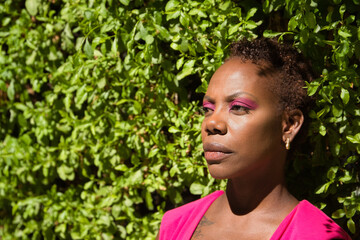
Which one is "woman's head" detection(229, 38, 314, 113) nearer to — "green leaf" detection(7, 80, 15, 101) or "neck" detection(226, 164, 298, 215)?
"neck" detection(226, 164, 298, 215)

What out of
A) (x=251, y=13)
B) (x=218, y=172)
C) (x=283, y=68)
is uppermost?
(x=251, y=13)

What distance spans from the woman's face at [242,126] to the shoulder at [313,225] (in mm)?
250

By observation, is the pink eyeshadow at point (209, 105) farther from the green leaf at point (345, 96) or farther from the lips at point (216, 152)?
the green leaf at point (345, 96)

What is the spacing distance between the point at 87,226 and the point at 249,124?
1.61m

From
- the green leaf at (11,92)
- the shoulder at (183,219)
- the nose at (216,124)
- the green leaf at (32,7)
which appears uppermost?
the green leaf at (32,7)

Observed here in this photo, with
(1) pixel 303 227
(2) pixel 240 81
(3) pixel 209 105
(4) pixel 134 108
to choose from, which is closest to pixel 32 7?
(4) pixel 134 108

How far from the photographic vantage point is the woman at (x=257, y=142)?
6.97ft

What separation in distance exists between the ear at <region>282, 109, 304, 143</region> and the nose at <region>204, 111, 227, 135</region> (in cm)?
25

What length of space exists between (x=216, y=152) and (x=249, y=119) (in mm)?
190

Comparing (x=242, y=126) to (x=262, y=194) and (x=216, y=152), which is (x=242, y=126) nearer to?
(x=216, y=152)

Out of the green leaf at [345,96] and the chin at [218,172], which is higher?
the green leaf at [345,96]

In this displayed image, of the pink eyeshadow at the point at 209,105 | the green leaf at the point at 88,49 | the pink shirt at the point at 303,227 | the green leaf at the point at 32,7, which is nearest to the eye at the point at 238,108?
the pink eyeshadow at the point at 209,105

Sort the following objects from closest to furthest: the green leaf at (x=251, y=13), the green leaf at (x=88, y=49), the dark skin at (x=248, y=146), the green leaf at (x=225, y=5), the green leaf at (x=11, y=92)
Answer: the dark skin at (x=248, y=146)
the green leaf at (x=251, y=13)
the green leaf at (x=225, y=5)
the green leaf at (x=88, y=49)
the green leaf at (x=11, y=92)

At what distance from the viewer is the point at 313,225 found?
2.06m
